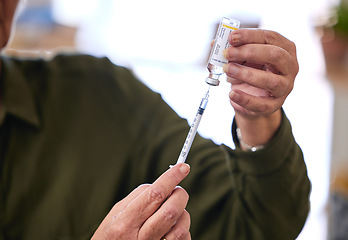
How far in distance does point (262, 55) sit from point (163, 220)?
5.6 inches

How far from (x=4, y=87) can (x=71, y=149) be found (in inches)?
6.3

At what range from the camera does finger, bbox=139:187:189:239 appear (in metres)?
0.32

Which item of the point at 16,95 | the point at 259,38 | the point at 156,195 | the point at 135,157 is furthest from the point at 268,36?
the point at 16,95

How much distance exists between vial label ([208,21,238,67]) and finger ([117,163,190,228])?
8 centimetres

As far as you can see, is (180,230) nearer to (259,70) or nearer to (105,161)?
(259,70)

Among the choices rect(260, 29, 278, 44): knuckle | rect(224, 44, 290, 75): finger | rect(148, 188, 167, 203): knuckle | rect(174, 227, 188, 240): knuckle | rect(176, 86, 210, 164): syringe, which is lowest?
rect(174, 227, 188, 240): knuckle

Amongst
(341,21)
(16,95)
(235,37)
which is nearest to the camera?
(235,37)

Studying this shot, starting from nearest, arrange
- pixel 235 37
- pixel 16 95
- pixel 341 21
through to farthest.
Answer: pixel 235 37 → pixel 341 21 → pixel 16 95

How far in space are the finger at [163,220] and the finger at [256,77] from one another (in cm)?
10

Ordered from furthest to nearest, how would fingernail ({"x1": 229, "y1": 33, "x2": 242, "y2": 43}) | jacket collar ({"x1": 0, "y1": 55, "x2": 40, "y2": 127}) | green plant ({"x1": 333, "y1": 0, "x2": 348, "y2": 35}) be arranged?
1. jacket collar ({"x1": 0, "y1": 55, "x2": 40, "y2": 127})
2. green plant ({"x1": 333, "y1": 0, "x2": 348, "y2": 35})
3. fingernail ({"x1": 229, "y1": 33, "x2": 242, "y2": 43})

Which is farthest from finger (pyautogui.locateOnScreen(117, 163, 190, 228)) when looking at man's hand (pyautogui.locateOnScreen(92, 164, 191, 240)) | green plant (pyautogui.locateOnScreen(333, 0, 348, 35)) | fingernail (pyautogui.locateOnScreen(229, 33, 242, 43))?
green plant (pyautogui.locateOnScreen(333, 0, 348, 35))

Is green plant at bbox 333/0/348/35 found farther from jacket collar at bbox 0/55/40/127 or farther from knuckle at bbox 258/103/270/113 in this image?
jacket collar at bbox 0/55/40/127

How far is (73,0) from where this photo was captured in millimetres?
1774

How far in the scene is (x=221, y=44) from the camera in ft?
1.06
